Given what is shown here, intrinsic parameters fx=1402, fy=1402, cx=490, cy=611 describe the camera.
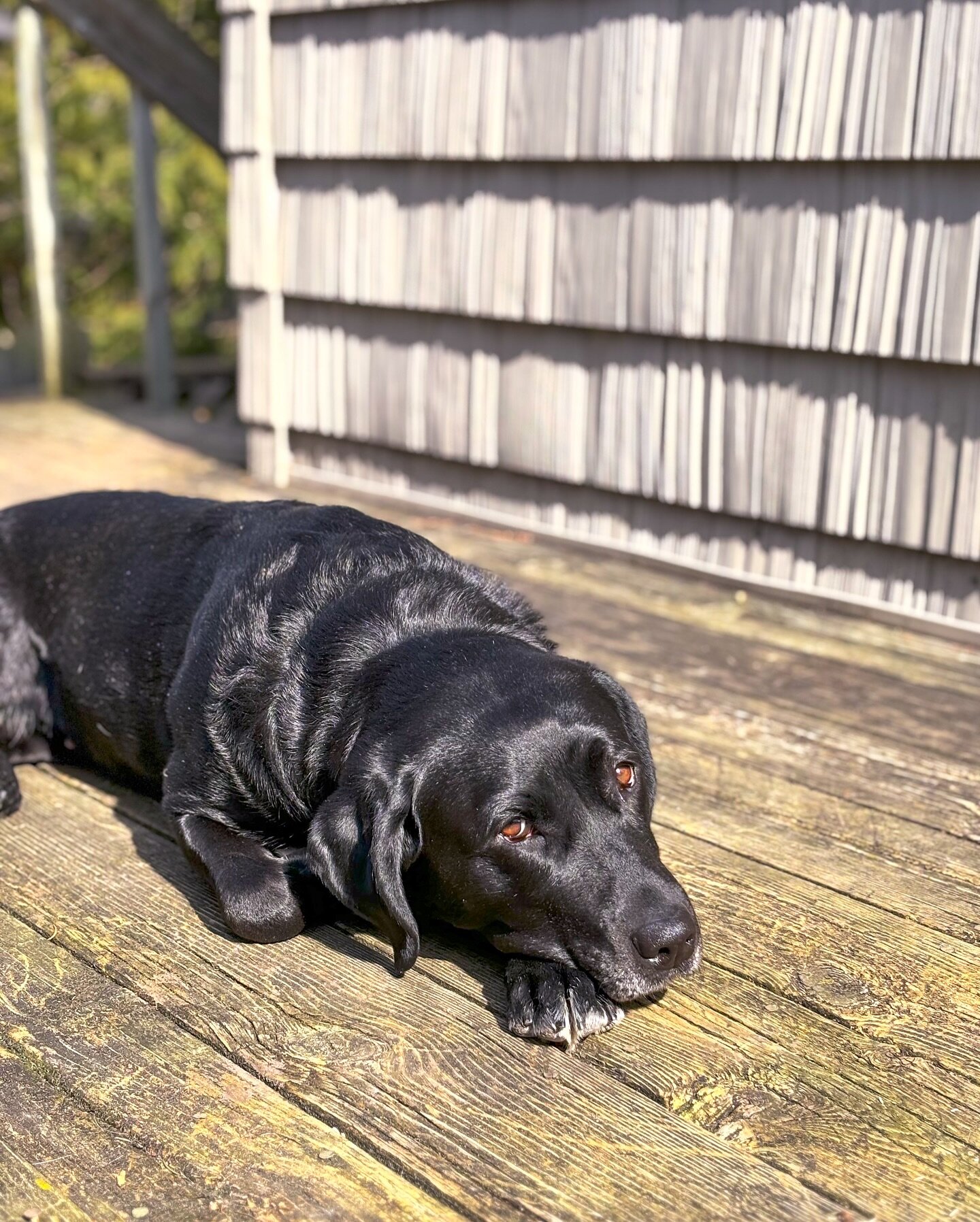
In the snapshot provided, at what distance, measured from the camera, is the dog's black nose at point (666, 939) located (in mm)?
2264

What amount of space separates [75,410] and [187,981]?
6.57 meters

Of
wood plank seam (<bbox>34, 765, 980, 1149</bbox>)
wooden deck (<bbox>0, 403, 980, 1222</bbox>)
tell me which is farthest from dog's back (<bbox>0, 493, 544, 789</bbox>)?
wood plank seam (<bbox>34, 765, 980, 1149</bbox>)

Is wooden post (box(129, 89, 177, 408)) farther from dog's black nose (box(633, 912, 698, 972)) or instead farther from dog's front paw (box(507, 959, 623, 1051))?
dog's black nose (box(633, 912, 698, 972))

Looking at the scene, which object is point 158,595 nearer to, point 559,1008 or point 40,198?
point 559,1008

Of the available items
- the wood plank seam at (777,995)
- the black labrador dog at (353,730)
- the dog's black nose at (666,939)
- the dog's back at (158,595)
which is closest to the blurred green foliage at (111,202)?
the dog's back at (158,595)

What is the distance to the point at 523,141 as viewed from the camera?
5246 millimetres

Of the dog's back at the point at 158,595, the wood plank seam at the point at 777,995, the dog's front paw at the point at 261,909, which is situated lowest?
the wood plank seam at the point at 777,995

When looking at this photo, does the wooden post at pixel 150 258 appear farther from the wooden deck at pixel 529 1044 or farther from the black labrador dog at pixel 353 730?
the wooden deck at pixel 529 1044

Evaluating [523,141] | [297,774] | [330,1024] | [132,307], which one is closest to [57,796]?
[297,774]

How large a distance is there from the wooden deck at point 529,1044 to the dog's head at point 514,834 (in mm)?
173

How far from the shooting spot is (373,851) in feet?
7.66

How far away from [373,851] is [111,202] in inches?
397

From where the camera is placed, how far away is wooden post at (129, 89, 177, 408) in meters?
7.92

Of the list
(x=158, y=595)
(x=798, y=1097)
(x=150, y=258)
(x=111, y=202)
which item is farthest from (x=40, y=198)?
(x=798, y=1097)
